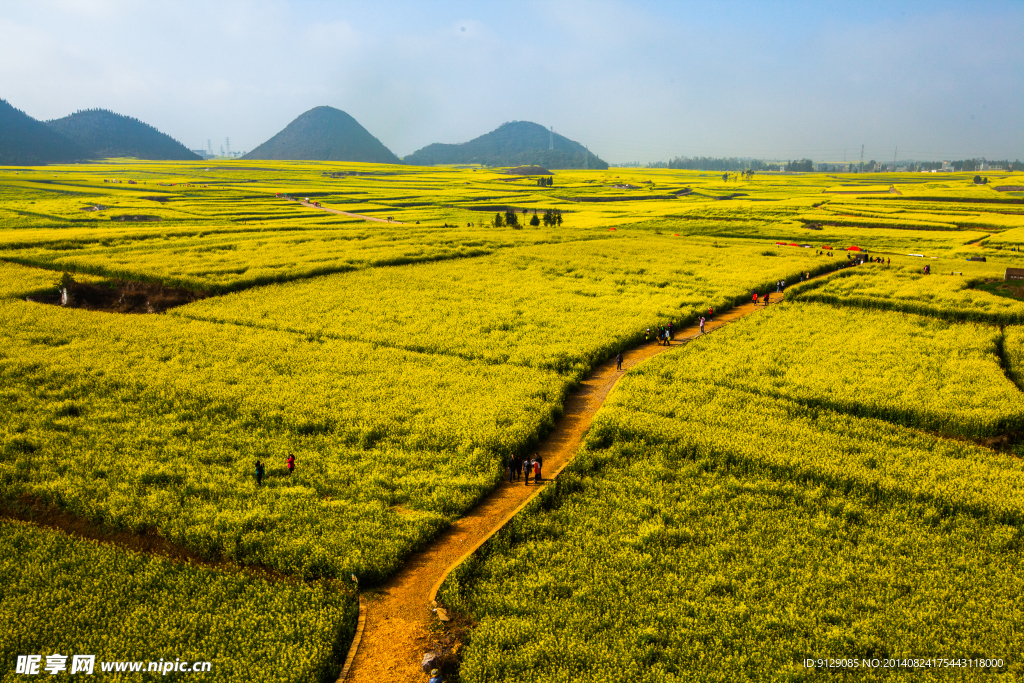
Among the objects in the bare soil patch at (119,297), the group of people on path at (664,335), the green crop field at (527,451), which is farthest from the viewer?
the bare soil patch at (119,297)

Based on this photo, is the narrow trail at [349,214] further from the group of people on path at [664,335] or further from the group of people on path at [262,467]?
the group of people on path at [262,467]

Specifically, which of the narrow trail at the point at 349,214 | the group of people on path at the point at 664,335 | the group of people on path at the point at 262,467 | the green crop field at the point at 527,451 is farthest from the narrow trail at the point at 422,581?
the narrow trail at the point at 349,214

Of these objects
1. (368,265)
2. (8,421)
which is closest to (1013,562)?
(8,421)

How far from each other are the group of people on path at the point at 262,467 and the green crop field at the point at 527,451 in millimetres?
Answer: 325

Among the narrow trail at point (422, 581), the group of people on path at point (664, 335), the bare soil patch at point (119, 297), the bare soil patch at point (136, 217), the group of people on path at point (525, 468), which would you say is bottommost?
the narrow trail at point (422, 581)

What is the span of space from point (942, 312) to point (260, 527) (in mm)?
50574

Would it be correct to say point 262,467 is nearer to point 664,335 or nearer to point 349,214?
point 664,335

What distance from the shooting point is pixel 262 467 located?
2267 centimetres

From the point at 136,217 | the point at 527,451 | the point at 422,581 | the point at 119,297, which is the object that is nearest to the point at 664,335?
the point at 527,451

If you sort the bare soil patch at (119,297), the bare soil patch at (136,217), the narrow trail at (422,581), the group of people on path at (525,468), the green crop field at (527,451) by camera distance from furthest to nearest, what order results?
1. the bare soil patch at (136,217)
2. the bare soil patch at (119,297)
3. the group of people on path at (525,468)
4. the green crop field at (527,451)
5. the narrow trail at (422,581)

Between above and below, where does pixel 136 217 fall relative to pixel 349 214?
below

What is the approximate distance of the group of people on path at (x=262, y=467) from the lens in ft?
73.0

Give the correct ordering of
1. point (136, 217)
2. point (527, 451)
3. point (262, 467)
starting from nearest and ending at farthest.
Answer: point (262, 467), point (527, 451), point (136, 217)

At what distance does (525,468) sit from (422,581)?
6585 mm
